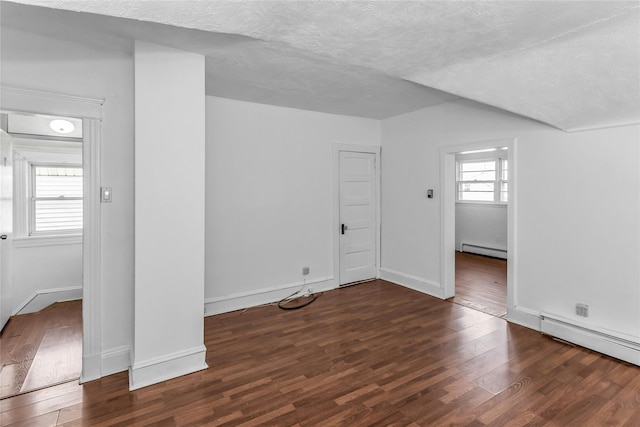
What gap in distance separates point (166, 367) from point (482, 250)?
6902 millimetres

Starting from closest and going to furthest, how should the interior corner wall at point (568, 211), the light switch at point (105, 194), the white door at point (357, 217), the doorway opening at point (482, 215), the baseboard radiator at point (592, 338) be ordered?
the light switch at point (105, 194), the baseboard radiator at point (592, 338), the interior corner wall at point (568, 211), the white door at point (357, 217), the doorway opening at point (482, 215)

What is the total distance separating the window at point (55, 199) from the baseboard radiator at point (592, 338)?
6.16 m

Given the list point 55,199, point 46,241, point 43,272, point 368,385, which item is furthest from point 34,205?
point 368,385

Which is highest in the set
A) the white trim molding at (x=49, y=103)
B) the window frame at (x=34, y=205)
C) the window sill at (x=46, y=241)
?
the white trim molding at (x=49, y=103)

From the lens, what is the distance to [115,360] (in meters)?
2.73

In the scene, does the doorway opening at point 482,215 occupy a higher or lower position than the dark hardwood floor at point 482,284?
higher

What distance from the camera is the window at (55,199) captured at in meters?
4.64

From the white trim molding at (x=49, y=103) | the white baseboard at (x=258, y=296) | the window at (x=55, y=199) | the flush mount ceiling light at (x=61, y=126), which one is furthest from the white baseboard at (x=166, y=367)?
the flush mount ceiling light at (x=61, y=126)

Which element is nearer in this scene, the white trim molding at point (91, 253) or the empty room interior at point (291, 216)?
the empty room interior at point (291, 216)

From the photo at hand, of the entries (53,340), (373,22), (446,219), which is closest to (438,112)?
(446,219)

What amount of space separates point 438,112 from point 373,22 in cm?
278

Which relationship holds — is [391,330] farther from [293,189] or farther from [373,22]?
[373,22]

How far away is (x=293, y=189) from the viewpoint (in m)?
4.57

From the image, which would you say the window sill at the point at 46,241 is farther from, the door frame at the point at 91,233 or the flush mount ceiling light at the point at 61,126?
the door frame at the point at 91,233
